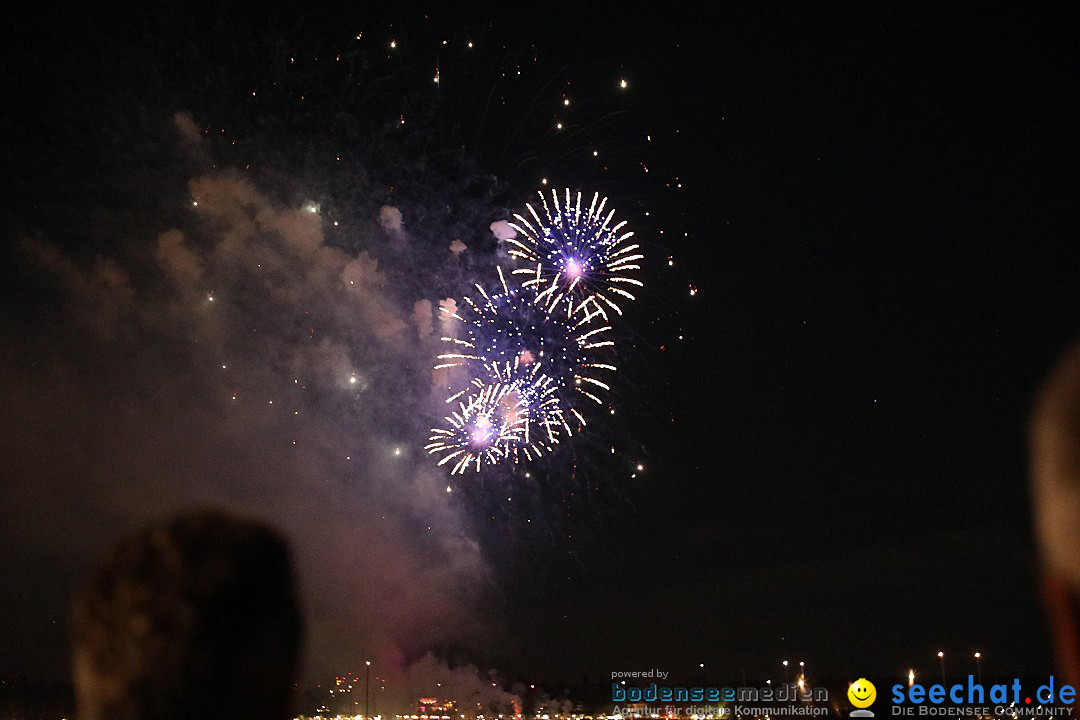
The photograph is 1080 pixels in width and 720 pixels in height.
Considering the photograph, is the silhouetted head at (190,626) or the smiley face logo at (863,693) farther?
the smiley face logo at (863,693)

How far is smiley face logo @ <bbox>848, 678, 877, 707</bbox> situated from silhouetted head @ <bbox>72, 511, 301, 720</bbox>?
1557 centimetres

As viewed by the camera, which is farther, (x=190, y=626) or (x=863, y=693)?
(x=863, y=693)

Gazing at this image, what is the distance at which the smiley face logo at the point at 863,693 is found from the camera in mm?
15480

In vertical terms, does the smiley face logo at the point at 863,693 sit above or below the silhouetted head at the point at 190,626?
below

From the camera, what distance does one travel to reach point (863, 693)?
1648cm

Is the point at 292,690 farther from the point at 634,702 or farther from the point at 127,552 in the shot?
the point at 634,702

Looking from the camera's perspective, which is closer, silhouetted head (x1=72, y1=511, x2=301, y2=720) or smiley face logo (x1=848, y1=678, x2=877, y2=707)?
silhouetted head (x1=72, y1=511, x2=301, y2=720)

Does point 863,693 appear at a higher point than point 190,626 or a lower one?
lower

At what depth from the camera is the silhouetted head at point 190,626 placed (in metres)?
1.16

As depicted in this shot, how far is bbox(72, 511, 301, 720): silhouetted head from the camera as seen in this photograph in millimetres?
1157

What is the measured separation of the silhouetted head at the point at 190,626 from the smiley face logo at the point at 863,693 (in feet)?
51.1

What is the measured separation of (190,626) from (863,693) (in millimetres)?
17672

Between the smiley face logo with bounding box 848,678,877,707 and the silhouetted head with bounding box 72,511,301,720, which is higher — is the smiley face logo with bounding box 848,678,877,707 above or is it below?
below

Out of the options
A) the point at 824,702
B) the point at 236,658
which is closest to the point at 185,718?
the point at 236,658
